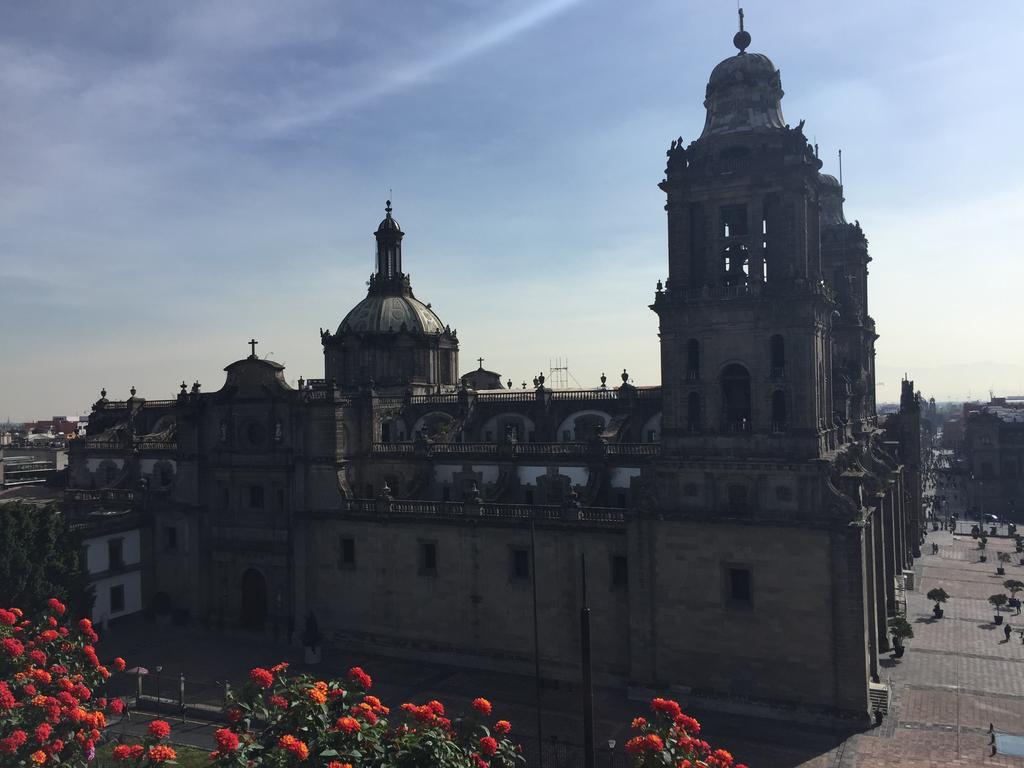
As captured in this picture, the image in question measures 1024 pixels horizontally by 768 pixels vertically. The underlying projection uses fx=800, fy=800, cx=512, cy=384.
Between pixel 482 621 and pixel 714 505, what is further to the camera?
pixel 482 621

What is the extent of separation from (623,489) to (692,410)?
780 centimetres

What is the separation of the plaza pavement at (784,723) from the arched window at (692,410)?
514 inches

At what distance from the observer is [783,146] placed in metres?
37.3

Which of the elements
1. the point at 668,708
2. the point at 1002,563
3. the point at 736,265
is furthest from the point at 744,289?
the point at 1002,563

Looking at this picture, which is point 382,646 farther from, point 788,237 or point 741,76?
point 741,76

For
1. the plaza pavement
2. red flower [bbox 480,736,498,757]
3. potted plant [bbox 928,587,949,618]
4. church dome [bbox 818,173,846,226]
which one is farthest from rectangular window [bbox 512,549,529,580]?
church dome [bbox 818,173,846,226]

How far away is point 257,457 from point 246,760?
37.5 m

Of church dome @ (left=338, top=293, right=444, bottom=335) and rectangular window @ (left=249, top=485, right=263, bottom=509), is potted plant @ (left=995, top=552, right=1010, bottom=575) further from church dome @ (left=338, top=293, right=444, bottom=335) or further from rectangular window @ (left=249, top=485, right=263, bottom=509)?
rectangular window @ (left=249, top=485, right=263, bottom=509)

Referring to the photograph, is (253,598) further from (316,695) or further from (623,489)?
(316,695)

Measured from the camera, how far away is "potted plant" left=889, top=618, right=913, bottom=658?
44.1m

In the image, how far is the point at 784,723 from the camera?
35.3 m

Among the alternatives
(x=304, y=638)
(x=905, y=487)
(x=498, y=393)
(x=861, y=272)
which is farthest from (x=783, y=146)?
(x=905, y=487)

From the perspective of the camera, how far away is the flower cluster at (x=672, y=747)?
47.1 feet

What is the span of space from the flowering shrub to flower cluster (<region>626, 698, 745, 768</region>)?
2.71 meters
